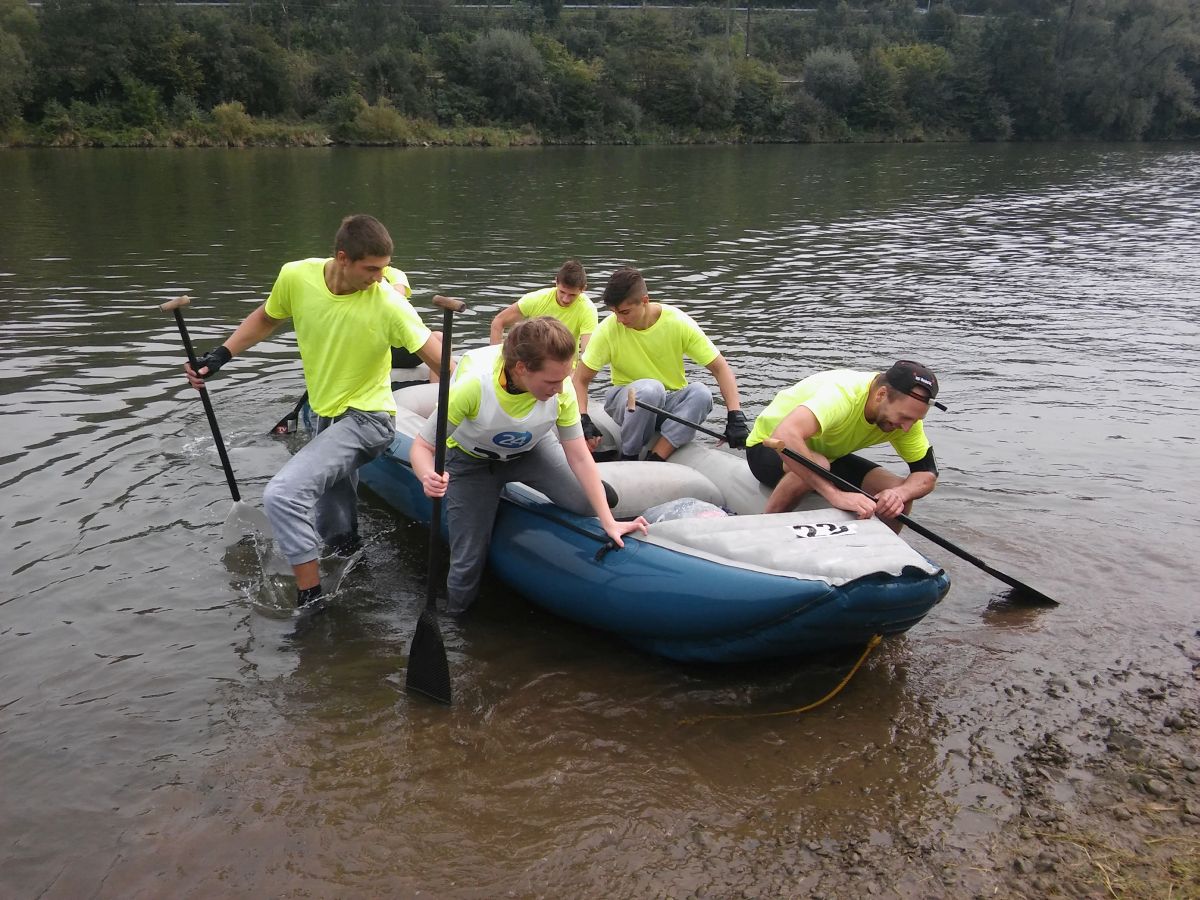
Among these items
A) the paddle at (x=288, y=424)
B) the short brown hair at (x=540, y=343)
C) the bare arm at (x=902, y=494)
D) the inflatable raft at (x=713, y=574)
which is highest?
the short brown hair at (x=540, y=343)

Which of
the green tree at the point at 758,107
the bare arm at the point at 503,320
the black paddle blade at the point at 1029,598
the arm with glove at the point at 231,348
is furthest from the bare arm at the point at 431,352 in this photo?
the green tree at the point at 758,107

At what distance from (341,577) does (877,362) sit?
6686mm

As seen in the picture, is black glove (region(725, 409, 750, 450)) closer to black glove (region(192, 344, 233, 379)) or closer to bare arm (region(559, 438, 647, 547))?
bare arm (region(559, 438, 647, 547))

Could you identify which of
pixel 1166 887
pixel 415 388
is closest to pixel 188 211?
pixel 415 388

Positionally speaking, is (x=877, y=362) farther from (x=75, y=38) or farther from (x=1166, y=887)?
(x=75, y=38)

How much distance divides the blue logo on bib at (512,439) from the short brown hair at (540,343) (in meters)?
0.50

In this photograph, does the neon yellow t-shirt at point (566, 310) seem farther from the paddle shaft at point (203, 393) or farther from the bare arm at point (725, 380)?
the paddle shaft at point (203, 393)

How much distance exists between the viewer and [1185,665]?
4691 millimetres

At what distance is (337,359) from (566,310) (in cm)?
263

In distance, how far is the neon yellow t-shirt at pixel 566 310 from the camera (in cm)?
741

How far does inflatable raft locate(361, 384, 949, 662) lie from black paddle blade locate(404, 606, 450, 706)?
0.70 metres

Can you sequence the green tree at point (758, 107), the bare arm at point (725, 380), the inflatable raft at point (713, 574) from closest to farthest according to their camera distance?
1. the inflatable raft at point (713, 574)
2. the bare arm at point (725, 380)
3. the green tree at point (758, 107)

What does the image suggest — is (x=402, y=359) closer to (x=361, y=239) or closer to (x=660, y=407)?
(x=660, y=407)

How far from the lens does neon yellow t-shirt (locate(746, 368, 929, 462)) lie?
4.94 m
